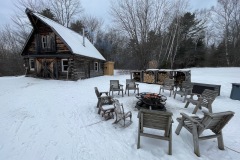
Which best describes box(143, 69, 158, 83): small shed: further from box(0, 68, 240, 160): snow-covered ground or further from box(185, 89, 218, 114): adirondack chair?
box(0, 68, 240, 160): snow-covered ground

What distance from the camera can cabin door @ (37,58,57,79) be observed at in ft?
44.4

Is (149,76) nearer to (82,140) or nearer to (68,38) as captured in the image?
(68,38)

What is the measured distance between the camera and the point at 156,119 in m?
2.92

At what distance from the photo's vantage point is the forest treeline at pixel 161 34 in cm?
1959

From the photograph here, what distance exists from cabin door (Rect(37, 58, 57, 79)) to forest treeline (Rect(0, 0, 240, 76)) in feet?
38.4

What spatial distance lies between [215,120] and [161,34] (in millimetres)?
19667

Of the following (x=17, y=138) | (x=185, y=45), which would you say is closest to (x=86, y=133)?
(x=17, y=138)

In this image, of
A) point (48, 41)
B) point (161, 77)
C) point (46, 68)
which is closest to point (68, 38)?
point (48, 41)

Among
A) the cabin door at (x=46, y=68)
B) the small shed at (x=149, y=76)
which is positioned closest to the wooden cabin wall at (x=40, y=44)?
→ the cabin door at (x=46, y=68)

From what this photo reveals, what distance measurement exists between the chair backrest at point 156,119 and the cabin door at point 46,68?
12762mm

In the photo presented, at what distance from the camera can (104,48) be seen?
93.5 ft

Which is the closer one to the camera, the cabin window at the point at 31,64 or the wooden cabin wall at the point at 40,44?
the wooden cabin wall at the point at 40,44

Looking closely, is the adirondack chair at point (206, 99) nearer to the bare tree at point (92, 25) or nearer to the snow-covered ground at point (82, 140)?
the snow-covered ground at point (82, 140)

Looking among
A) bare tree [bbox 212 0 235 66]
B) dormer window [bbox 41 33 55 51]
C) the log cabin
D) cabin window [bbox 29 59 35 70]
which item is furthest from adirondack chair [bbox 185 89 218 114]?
bare tree [bbox 212 0 235 66]
